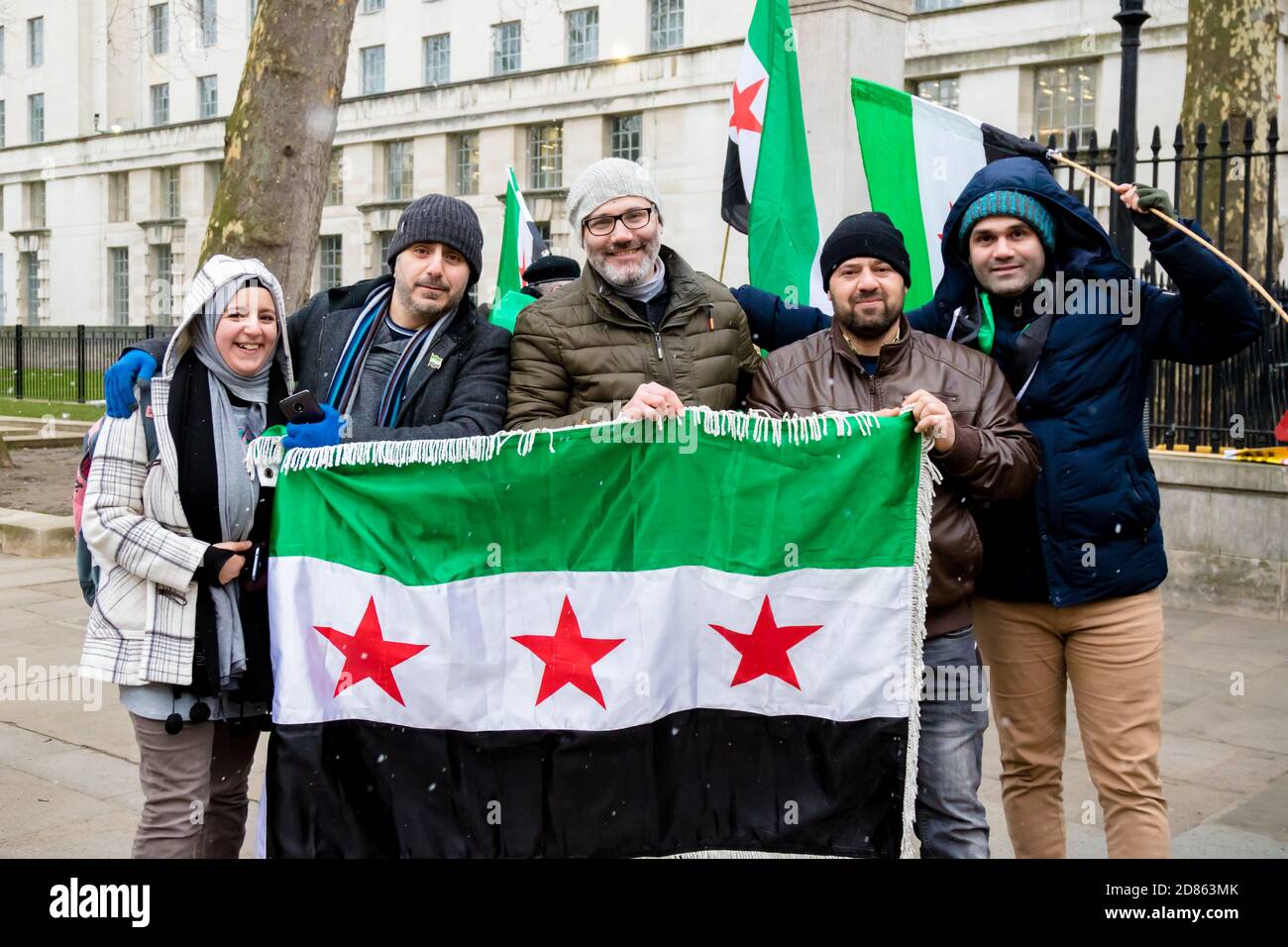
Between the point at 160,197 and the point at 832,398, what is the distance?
5219 centimetres

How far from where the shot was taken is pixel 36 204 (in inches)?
2192

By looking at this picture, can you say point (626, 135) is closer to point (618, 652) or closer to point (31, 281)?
point (31, 281)

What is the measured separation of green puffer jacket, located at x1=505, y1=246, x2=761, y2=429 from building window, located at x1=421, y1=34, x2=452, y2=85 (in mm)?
41984

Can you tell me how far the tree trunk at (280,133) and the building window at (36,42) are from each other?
51.0 meters

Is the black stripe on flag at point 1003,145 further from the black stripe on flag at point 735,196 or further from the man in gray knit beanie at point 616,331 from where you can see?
the man in gray knit beanie at point 616,331

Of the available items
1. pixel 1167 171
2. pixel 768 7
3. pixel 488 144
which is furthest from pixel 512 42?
pixel 768 7

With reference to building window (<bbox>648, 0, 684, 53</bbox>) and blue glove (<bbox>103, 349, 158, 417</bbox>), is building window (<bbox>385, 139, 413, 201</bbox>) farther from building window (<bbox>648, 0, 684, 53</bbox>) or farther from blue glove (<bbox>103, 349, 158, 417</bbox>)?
blue glove (<bbox>103, 349, 158, 417</bbox>)

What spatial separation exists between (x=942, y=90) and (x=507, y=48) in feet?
51.3

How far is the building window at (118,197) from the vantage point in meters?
52.2

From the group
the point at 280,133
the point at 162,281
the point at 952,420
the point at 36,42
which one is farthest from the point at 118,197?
the point at 952,420

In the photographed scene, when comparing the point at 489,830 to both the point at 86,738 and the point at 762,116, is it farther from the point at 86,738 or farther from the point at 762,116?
the point at 762,116

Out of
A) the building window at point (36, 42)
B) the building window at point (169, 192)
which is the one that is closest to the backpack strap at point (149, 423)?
the building window at point (169, 192)

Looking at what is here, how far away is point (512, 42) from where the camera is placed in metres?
41.8

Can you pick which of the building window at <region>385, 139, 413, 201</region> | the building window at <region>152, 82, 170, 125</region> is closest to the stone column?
the building window at <region>385, 139, 413, 201</region>
